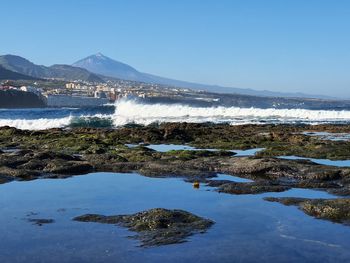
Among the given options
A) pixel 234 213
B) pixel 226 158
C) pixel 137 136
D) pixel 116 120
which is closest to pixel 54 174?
pixel 226 158

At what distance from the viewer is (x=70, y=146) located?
98.5 feet

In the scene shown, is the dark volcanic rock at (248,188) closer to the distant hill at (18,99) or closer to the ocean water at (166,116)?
the ocean water at (166,116)

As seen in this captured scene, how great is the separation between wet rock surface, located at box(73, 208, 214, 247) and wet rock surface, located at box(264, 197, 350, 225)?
2496 millimetres

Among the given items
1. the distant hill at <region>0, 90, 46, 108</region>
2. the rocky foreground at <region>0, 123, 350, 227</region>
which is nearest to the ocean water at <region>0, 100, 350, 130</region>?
the rocky foreground at <region>0, 123, 350, 227</region>

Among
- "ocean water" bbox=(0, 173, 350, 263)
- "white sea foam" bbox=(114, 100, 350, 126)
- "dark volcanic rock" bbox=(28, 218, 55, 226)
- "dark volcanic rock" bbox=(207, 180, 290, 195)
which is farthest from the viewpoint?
"white sea foam" bbox=(114, 100, 350, 126)

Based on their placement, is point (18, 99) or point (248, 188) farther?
point (18, 99)

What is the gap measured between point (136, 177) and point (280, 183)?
192 inches

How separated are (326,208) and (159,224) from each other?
3936mm

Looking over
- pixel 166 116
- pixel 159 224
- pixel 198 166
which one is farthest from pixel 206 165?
pixel 166 116

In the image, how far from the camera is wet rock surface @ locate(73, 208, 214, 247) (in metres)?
10.5

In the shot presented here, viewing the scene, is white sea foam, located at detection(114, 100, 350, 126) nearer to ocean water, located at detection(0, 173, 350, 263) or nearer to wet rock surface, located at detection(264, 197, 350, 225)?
ocean water, located at detection(0, 173, 350, 263)

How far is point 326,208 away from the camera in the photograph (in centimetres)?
1261

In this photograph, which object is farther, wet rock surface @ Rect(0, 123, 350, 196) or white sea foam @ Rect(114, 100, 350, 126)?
white sea foam @ Rect(114, 100, 350, 126)

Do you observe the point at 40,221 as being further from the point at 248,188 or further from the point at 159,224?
the point at 248,188
